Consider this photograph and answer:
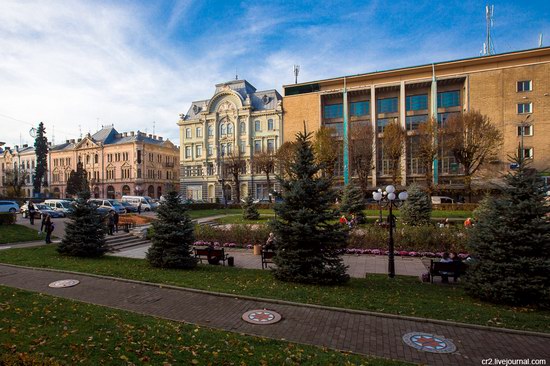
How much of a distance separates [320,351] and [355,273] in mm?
8261

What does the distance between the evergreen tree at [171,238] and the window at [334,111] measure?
159 ft

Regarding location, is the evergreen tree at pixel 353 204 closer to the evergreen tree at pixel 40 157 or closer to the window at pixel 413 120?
the window at pixel 413 120

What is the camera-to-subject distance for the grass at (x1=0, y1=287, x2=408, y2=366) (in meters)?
5.25

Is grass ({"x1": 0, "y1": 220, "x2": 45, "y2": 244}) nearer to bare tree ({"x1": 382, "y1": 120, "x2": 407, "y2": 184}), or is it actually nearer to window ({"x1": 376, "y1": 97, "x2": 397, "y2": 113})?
bare tree ({"x1": 382, "y1": 120, "x2": 407, "y2": 184})

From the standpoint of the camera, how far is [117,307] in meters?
8.31

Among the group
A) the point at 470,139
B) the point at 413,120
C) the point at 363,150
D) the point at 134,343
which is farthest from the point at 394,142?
the point at 134,343

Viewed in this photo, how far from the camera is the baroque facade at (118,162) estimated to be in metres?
71.2

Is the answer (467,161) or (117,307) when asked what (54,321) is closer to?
(117,307)

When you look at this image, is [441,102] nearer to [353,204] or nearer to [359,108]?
[359,108]

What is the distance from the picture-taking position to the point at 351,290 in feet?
32.8

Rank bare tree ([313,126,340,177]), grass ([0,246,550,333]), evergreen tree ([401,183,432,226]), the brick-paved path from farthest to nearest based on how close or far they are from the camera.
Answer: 1. bare tree ([313,126,340,177])
2. evergreen tree ([401,183,432,226])
3. grass ([0,246,550,333])
4. the brick-paved path

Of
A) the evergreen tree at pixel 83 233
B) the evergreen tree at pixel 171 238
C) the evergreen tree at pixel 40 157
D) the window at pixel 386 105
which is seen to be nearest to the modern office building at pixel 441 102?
the window at pixel 386 105

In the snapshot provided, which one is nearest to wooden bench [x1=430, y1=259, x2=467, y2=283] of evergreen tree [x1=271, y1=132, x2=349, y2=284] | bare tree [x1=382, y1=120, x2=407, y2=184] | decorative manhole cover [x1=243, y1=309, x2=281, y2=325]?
evergreen tree [x1=271, y1=132, x2=349, y2=284]

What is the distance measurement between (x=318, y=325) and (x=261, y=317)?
1.38m
